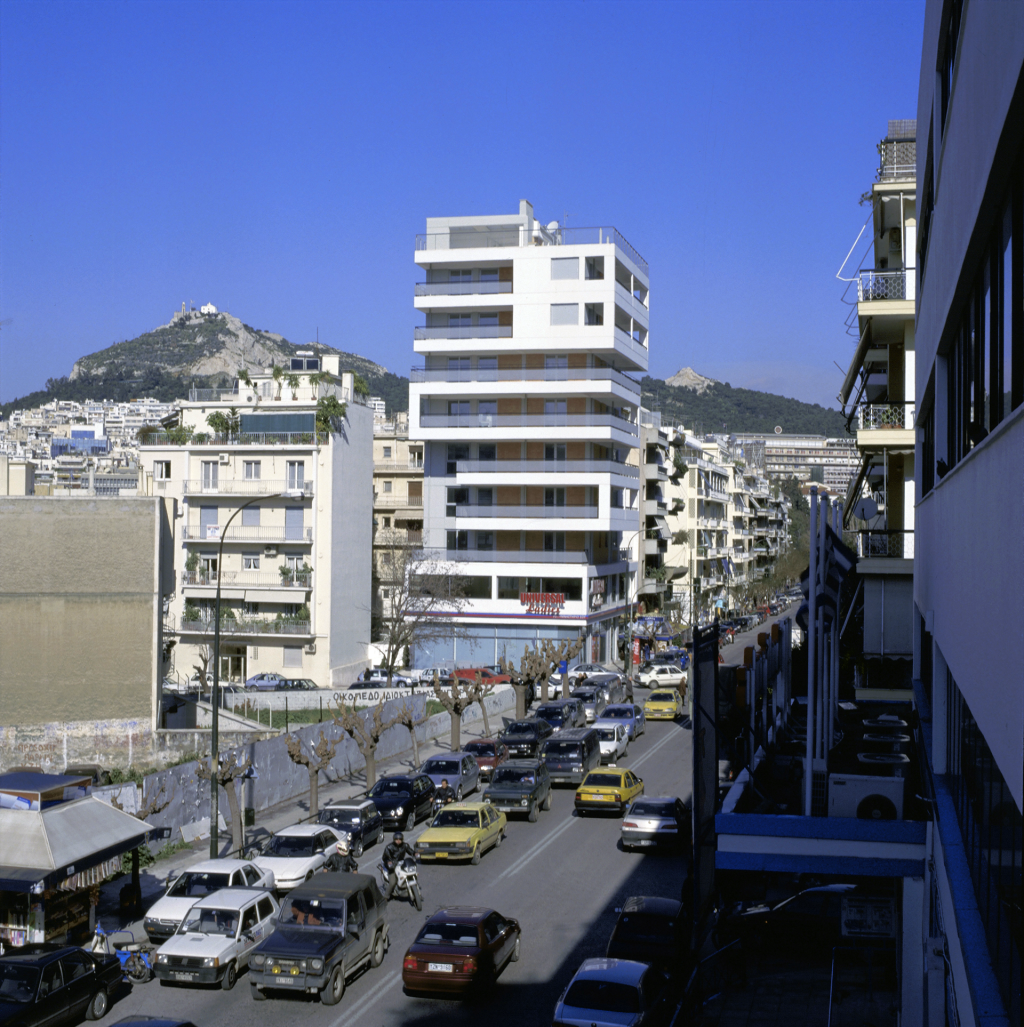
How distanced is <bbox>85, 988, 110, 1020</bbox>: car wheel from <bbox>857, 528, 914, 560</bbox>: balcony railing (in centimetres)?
1717

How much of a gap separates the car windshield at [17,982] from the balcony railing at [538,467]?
46490 mm

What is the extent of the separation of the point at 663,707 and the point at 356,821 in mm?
23996

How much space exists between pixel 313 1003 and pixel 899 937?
8783 mm

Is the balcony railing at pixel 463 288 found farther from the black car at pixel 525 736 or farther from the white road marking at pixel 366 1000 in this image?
the white road marking at pixel 366 1000

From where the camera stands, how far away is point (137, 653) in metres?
37.4

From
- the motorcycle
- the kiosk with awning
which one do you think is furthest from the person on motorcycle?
the kiosk with awning

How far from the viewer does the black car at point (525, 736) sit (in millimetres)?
34906

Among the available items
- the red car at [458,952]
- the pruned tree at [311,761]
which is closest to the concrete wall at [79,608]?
the pruned tree at [311,761]

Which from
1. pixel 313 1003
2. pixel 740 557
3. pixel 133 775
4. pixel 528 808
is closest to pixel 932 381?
pixel 313 1003

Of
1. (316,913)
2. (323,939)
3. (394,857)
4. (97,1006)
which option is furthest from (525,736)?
(97,1006)

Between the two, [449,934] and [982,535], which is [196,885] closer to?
[449,934]

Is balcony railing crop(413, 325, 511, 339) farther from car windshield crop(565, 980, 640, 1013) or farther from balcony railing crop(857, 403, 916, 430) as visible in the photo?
car windshield crop(565, 980, 640, 1013)

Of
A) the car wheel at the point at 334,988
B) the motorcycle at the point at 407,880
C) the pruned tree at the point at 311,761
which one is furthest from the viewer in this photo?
the pruned tree at the point at 311,761

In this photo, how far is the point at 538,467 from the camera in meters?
60.5
